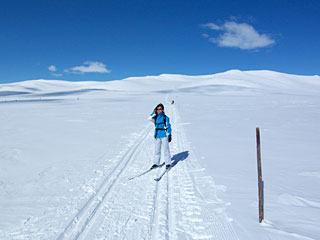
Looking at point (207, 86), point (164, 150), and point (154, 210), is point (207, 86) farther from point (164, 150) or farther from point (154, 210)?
point (154, 210)


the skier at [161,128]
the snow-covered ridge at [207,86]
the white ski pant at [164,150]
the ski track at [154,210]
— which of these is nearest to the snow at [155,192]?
the ski track at [154,210]

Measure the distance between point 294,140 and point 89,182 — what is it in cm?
801

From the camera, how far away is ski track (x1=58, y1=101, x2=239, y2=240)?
3.03 meters

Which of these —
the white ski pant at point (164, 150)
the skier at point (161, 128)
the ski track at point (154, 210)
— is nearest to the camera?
the ski track at point (154, 210)

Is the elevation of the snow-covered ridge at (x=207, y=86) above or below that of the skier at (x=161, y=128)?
above

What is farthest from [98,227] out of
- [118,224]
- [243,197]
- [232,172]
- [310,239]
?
[232,172]

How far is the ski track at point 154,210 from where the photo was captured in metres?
3.03

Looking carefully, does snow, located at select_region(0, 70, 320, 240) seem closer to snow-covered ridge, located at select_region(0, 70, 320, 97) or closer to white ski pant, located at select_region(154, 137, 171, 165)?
white ski pant, located at select_region(154, 137, 171, 165)

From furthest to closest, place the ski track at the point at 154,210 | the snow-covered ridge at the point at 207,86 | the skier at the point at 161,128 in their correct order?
the snow-covered ridge at the point at 207,86, the skier at the point at 161,128, the ski track at the point at 154,210

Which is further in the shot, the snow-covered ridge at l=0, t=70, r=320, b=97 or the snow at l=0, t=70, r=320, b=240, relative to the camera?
the snow-covered ridge at l=0, t=70, r=320, b=97

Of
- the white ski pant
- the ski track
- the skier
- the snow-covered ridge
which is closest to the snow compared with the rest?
the ski track

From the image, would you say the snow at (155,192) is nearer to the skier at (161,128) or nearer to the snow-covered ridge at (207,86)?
the skier at (161,128)

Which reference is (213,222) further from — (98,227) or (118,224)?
(98,227)

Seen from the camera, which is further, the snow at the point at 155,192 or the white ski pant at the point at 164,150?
the white ski pant at the point at 164,150
